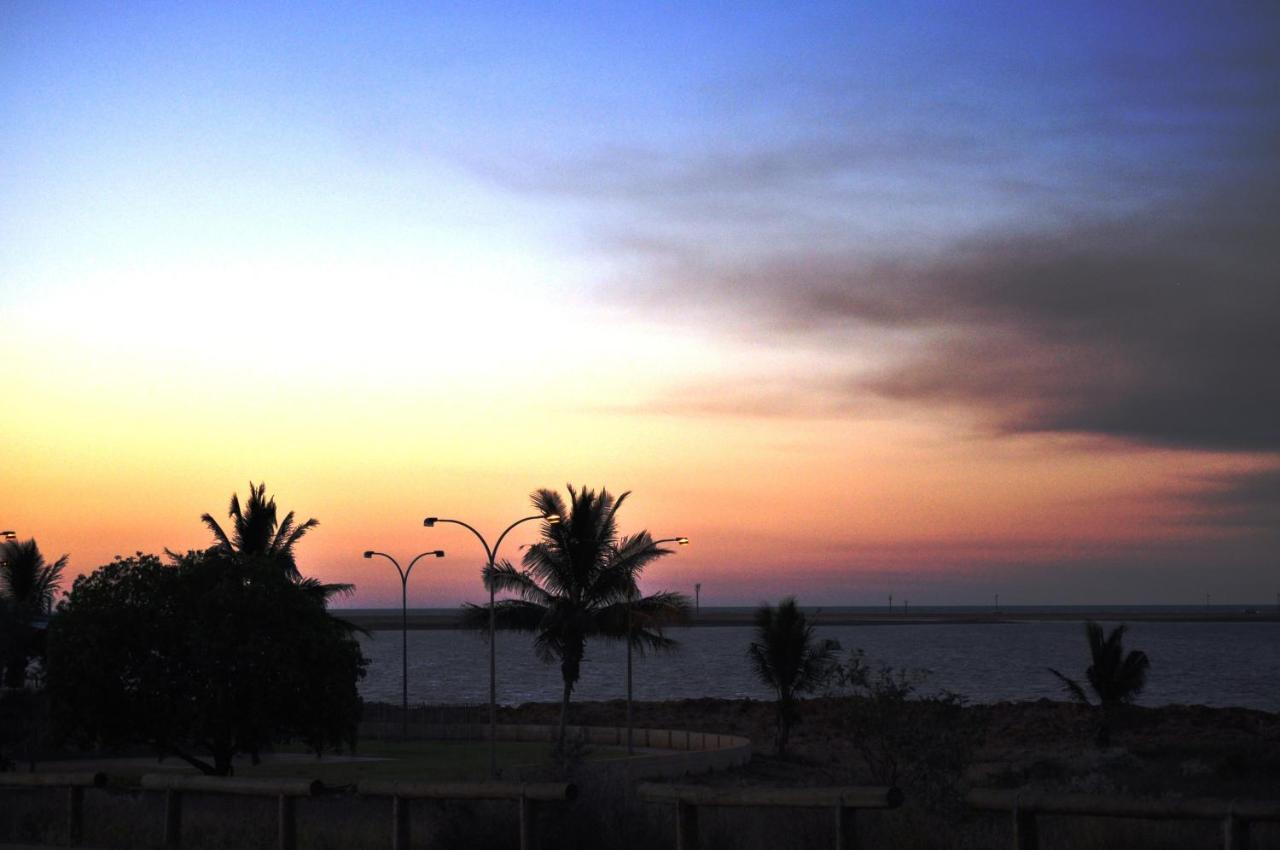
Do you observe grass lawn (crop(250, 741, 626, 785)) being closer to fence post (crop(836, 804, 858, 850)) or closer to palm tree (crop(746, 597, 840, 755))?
palm tree (crop(746, 597, 840, 755))

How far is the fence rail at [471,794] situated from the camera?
1261 centimetres

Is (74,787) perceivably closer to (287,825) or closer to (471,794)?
(287,825)

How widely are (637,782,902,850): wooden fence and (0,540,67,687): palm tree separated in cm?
3969

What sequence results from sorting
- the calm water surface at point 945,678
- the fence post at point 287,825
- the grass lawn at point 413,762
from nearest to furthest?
the fence post at point 287,825 → the grass lawn at point 413,762 → the calm water surface at point 945,678

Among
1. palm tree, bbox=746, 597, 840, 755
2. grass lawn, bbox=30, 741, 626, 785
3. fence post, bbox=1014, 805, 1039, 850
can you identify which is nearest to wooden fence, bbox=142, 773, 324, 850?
fence post, bbox=1014, 805, 1039, 850

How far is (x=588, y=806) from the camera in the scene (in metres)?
13.7

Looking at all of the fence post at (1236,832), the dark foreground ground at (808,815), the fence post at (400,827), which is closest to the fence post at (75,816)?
the dark foreground ground at (808,815)

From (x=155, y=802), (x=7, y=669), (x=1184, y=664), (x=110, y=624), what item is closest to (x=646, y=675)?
(x=1184, y=664)

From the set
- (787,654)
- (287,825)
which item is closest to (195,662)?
(287,825)

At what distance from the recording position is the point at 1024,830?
10883 millimetres

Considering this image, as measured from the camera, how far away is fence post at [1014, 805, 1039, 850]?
1085 centimetres

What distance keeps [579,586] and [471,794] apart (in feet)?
135

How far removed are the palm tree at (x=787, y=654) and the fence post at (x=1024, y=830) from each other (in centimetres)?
4885

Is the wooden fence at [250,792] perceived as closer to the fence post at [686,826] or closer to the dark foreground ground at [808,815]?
the dark foreground ground at [808,815]
